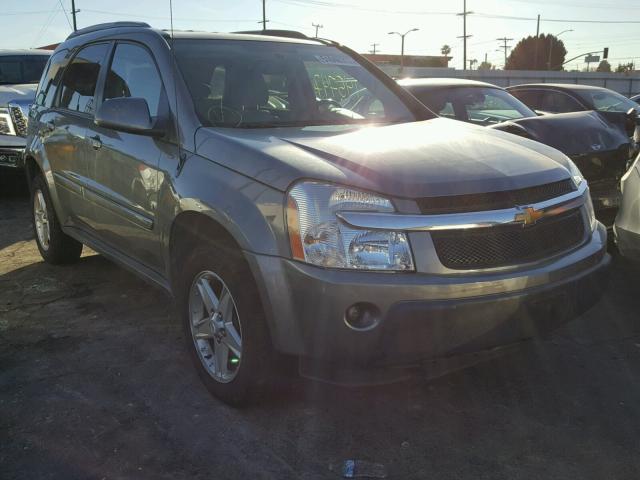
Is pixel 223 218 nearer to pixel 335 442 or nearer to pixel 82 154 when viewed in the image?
pixel 335 442

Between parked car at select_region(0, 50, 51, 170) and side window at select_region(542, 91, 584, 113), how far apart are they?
24.6 feet

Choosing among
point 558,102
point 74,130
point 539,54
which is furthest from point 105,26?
point 539,54

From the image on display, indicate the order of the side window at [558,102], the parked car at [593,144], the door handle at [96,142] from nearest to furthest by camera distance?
the door handle at [96,142] → the parked car at [593,144] → the side window at [558,102]

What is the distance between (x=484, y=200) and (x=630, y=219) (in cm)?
181

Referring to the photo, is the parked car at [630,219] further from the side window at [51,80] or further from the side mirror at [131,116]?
the side window at [51,80]

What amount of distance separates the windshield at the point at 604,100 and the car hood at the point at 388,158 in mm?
6445

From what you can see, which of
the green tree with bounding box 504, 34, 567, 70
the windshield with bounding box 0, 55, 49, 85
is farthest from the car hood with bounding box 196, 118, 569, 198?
the green tree with bounding box 504, 34, 567, 70

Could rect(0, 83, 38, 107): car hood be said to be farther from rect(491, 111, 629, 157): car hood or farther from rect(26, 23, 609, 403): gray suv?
rect(491, 111, 629, 157): car hood

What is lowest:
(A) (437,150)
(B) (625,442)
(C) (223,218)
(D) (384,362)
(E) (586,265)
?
(B) (625,442)

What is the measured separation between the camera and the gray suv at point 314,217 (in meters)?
2.53

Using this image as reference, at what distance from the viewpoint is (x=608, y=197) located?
17.4ft

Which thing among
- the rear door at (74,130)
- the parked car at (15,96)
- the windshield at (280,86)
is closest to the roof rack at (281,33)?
the windshield at (280,86)

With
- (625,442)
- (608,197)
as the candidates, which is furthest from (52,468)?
(608,197)

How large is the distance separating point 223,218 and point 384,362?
94 centimetres
